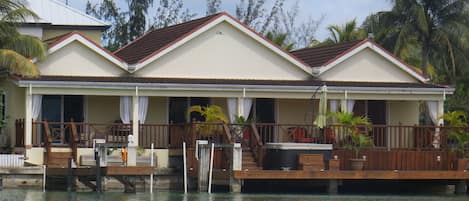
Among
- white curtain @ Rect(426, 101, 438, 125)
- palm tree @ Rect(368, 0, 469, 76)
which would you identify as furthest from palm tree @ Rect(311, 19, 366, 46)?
white curtain @ Rect(426, 101, 438, 125)

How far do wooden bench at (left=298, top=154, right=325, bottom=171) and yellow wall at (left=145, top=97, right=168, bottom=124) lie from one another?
288 inches

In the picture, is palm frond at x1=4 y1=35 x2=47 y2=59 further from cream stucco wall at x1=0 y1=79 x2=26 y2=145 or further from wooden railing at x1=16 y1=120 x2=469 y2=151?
wooden railing at x1=16 y1=120 x2=469 y2=151

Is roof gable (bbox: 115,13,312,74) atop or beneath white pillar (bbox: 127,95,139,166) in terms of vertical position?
atop

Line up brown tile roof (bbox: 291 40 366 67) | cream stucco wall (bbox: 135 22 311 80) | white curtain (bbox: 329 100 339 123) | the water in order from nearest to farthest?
1. the water
2. white curtain (bbox: 329 100 339 123)
3. cream stucco wall (bbox: 135 22 311 80)
4. brown tile roof (bbox: 291 40 366 67)

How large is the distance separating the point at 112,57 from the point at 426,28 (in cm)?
1844

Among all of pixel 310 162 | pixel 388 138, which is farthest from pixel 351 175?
pixel 388 138

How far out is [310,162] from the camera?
35.2m

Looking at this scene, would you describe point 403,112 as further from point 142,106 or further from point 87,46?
point 87,46

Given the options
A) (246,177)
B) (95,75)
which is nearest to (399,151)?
(246,177)

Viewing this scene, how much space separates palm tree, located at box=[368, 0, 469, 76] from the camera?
176 ft

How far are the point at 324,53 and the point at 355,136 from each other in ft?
27.0

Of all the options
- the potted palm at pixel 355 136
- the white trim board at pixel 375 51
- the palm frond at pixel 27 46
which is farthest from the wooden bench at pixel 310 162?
the palm frond at pixel 27 46

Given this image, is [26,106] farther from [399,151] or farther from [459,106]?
[459,106]

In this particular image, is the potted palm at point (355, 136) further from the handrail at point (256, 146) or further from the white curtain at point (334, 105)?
the handrail at point (256, 146)
